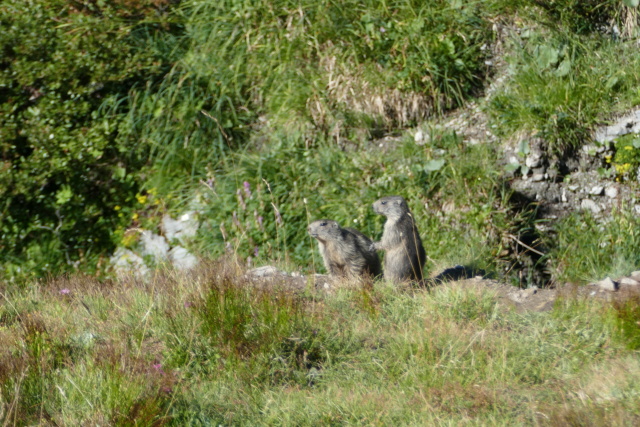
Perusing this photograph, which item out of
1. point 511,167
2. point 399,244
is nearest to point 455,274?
point 399,244

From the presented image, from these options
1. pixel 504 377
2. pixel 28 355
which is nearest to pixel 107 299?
pixel 28 355

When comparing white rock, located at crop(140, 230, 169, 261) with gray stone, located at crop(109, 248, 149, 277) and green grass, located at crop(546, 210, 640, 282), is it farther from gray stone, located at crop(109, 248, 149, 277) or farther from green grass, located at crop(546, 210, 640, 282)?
green grass, located at crop(546, 210, 640, 282)

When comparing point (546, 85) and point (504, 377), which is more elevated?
point (546, 85)

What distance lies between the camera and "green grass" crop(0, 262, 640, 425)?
4242 millimetres

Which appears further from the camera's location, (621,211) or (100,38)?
(100,38)

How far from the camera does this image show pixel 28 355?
4.87 metres

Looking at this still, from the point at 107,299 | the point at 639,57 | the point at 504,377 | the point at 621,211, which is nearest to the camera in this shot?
the point at 504,377

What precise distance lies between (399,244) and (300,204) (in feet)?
8.60

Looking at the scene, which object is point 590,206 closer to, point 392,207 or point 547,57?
point 547,57

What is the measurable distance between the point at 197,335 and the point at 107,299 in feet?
Result: 4.46

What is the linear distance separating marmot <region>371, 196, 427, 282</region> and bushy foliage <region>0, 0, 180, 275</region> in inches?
182

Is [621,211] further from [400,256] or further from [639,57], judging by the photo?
[400,256]

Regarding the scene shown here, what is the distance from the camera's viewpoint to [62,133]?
9.46 m

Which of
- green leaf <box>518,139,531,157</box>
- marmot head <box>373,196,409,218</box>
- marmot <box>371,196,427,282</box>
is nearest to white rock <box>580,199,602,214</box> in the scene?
green leaf <box>518,139,531,157</box>
